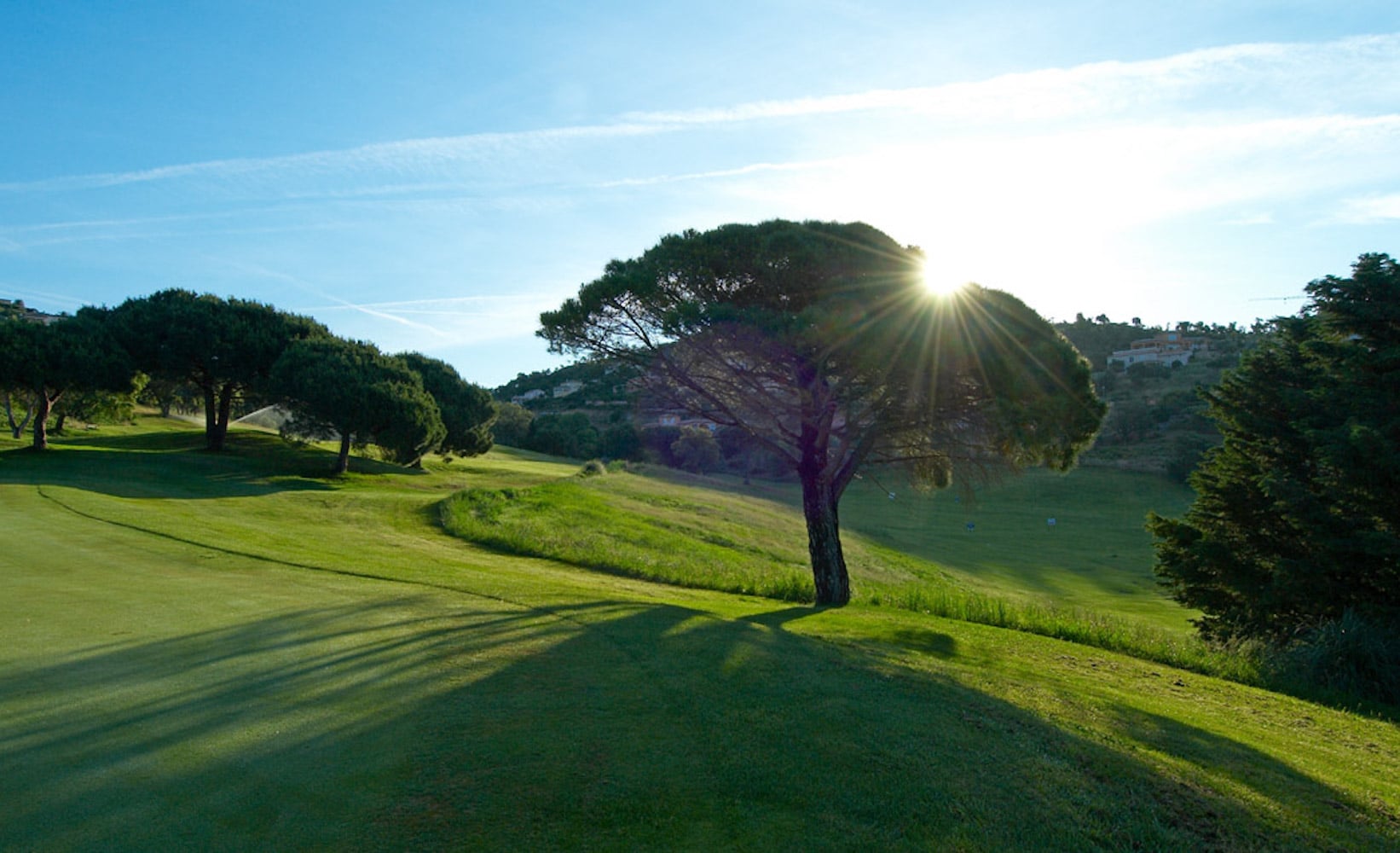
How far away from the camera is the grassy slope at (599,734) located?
452cm

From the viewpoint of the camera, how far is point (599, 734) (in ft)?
19.3

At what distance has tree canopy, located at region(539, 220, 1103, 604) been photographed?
1473 centimetres

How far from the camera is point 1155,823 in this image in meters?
4.86

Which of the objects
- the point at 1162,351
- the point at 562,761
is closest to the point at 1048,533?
the point at 562,761

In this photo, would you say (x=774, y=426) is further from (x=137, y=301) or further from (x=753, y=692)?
(x=137, y=301)

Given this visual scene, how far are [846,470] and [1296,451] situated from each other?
30.8ft

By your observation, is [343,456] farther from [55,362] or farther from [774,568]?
[774,568]

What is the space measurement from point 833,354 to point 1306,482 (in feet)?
32.9

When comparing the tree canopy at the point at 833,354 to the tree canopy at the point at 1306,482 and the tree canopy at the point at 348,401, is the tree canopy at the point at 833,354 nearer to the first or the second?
the tree canopy at the point at 1306,482

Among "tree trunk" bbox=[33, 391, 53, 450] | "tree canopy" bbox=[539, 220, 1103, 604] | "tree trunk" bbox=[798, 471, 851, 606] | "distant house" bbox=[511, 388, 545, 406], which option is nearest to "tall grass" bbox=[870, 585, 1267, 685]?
"tree trunk" bbox=[798, 471, 851, 606]

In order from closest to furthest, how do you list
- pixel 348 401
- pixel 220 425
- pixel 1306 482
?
pixel 1306 482
pixel 348 401
pixel 220 425

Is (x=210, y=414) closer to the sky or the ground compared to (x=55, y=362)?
closer to the ground

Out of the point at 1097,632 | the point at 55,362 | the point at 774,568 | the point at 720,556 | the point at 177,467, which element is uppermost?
the point at 55,362

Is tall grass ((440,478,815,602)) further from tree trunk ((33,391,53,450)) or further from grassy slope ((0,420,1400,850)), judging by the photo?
tree trunk ((33,391,53,450))
